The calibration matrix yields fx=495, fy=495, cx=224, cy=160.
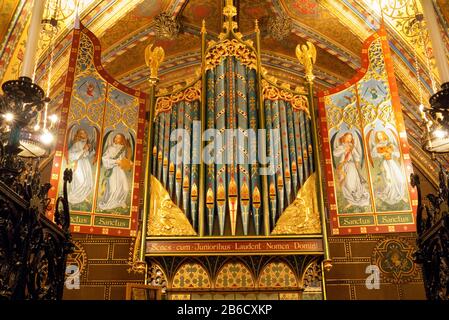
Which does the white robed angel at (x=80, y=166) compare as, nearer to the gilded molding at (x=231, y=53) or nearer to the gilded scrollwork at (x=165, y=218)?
the gilded scrollwork at (x=165, y=218)

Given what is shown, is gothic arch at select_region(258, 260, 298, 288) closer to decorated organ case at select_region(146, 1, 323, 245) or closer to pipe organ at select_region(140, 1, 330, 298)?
pipe organ at select_region(140, 1, 330, 298)

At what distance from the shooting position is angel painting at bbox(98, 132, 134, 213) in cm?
675

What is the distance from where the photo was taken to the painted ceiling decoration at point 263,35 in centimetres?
828

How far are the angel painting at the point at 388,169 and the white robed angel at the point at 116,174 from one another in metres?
3.50

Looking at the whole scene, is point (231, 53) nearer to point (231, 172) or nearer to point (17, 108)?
point (231, 172)

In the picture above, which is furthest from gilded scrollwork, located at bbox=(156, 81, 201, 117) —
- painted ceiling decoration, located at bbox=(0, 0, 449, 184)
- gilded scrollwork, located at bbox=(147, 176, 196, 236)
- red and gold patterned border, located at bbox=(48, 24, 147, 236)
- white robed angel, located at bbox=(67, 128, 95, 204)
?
painted ceiling decoration, located at bbox=(0, 0, 449, 184)

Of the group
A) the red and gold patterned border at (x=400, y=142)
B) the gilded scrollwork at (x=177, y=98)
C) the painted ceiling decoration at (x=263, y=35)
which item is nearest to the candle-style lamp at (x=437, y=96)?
the red and gold patterned border at (x=400, y=142)

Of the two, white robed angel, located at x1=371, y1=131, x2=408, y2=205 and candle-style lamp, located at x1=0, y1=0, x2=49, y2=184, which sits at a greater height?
white robed angel, located at x1=371, y1=131, x2=408, y2=205

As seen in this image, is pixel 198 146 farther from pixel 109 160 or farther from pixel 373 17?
pixel 373 17

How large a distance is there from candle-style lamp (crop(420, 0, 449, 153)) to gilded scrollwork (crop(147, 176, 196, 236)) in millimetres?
3269

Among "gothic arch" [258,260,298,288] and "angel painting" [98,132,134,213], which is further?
"angel painting" [98,132,134,213]

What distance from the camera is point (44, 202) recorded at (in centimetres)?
364

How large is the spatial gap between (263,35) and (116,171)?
4962mm
